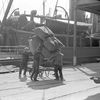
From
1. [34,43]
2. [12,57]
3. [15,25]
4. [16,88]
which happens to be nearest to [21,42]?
[15,25]

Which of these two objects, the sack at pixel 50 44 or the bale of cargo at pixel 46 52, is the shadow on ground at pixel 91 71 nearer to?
the bale of cargo at pixel 46 52

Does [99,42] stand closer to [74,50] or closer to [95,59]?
[95,59]

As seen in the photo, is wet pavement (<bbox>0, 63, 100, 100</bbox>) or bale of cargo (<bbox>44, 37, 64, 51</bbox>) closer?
wet pavement (<bbox>0, 63, 100, 100</bbox>)

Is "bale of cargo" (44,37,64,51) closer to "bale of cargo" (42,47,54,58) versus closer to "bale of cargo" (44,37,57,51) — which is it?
"bale of cargo" (44,37,57,51)

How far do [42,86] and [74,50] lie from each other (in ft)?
35.2

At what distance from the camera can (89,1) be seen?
29.6ft

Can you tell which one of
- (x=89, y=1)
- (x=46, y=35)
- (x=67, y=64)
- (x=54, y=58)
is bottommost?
(x=67, y=64)

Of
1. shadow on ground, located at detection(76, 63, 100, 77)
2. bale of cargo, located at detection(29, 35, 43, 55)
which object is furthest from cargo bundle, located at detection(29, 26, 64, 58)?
shadow on ground, located at detection(76, 63, 100, 77)

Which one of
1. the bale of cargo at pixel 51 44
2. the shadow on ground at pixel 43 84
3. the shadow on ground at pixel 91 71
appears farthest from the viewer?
Result: the shadow on ground at pixel 91 71

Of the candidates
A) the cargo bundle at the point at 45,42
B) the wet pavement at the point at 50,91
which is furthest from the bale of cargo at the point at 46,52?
the wet pavement at the point at 50,91

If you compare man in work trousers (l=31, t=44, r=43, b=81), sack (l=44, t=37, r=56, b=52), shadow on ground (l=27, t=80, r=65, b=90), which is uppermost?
sack (l=44, t=37, r=56, b=52)

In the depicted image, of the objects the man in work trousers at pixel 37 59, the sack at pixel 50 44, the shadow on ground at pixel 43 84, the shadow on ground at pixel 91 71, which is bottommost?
the shadow on ground at pixel 91 71

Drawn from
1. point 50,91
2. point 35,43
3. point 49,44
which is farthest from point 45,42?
point 50,91

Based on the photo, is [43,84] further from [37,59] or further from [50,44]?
[50,44]
